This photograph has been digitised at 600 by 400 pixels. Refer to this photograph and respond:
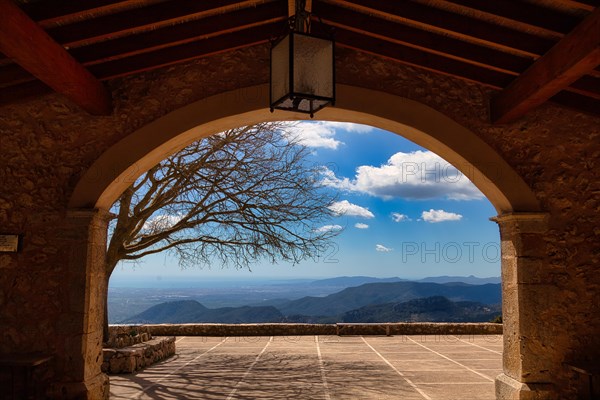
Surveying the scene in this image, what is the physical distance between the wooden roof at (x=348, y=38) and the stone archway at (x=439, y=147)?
0.40 meters

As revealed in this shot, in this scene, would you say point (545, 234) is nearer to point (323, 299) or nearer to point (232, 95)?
point (232, 95)

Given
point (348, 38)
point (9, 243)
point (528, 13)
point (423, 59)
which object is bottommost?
point (9, 243)

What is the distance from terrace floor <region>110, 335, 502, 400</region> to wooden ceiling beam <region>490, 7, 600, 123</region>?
310 centimetres

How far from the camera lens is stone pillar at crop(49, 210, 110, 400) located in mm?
4289

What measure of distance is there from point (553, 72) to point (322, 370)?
5.05 m

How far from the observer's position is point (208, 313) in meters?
72.1

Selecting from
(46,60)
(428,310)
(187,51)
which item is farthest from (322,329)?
(428,310)

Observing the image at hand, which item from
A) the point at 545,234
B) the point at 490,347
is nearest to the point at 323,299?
the point at 490,347

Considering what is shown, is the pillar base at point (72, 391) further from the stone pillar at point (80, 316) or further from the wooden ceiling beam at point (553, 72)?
the wooden ceiling beam at point (553, 72)

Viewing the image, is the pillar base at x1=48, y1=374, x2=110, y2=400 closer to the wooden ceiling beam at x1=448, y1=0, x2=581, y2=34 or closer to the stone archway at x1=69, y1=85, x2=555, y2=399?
the stone archway at x1=69, y1=85, x2=555, y2=399

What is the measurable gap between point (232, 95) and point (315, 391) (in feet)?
11.5

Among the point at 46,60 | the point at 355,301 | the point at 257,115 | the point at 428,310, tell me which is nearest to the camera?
the point at 46,60

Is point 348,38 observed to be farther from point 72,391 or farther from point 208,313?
point 208,313

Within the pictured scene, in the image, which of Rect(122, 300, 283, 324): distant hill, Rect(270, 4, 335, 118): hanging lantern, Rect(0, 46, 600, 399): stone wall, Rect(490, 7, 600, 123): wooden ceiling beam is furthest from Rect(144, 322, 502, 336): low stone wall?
Rect(122, 300, 283, 324): distant hill
